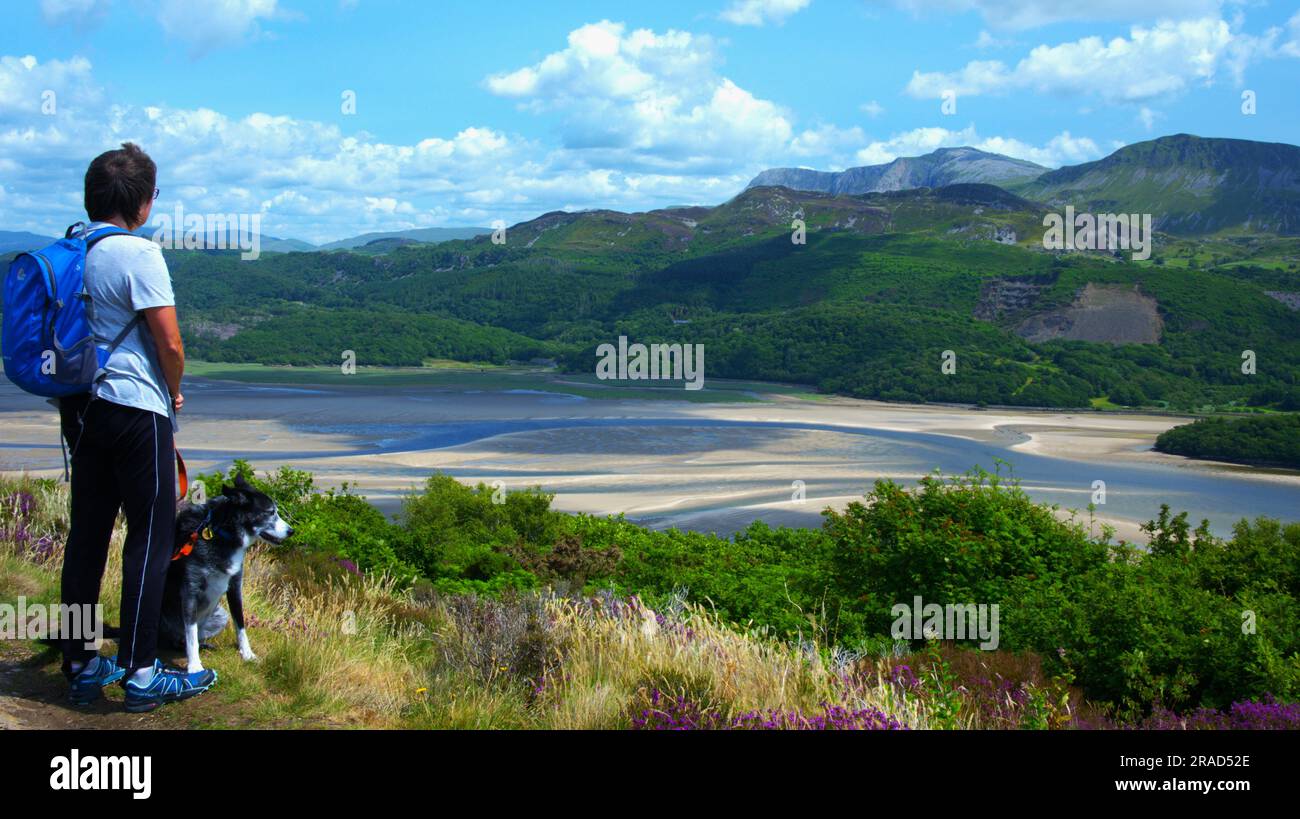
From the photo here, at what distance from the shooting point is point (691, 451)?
164 ft

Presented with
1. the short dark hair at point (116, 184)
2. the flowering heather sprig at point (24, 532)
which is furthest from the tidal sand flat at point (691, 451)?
the short dark hair at point (116, 184)

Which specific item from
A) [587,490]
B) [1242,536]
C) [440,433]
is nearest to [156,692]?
[1242,536]

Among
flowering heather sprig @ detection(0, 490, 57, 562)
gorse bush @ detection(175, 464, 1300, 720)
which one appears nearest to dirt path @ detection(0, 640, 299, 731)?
gorse bush @ detection(175, 464, 1300, 720)

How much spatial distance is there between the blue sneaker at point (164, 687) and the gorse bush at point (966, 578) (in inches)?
68.9

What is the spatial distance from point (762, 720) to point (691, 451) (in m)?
45.7

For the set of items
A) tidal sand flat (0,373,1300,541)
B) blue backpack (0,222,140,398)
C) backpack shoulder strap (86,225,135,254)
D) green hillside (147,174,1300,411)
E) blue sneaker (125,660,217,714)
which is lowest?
tidal sand flat (0,373,1300,541)

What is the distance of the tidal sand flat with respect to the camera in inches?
1484

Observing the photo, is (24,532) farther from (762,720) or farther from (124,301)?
(762,720)

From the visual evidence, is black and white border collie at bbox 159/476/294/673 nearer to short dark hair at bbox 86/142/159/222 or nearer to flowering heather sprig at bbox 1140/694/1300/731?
short dark hair at bbox 86/142/159/222

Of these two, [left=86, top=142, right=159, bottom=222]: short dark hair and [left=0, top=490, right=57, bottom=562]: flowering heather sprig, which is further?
[left=0, top=490, right=57, bottom=562]: flowering heather sprig

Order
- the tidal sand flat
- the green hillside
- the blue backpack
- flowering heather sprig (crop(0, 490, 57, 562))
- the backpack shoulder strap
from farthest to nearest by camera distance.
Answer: the green hillside
the tidal sand flat
flowering heather sprig (crop(0, 490, 57, 562))
the backpack shoulder strap
the blue backpack

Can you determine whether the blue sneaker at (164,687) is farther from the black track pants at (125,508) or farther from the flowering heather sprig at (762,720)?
the flowering heather sprig at (762,720)

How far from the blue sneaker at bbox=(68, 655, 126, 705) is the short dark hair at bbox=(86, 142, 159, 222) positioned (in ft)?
6.99

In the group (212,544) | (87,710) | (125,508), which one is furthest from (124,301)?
(87,710)
